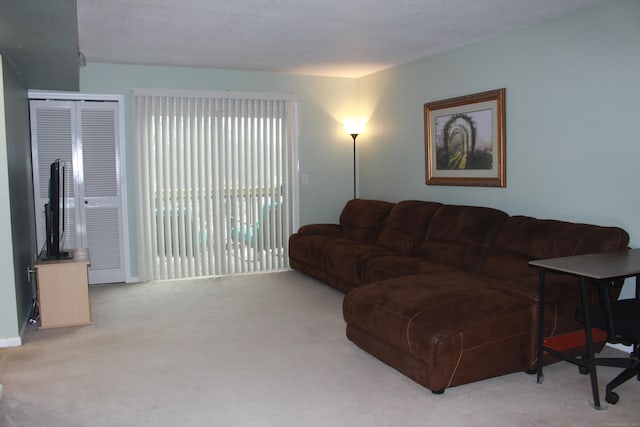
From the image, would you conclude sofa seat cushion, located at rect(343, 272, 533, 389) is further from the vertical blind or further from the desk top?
the vertical blind

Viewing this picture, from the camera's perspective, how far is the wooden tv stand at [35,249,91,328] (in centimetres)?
423

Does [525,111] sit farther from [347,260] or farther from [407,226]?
[347,260]

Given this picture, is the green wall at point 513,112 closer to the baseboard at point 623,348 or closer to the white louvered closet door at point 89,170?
the white louvered closet door at point 89,170

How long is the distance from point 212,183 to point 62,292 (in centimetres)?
223

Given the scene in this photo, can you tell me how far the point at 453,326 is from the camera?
2906mm

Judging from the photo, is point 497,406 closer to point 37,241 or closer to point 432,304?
point 432,304

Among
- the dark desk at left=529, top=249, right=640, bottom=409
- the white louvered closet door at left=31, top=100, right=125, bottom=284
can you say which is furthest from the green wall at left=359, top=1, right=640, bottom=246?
the white louvered closet door at left=31, top=100, right=125, bottom=284

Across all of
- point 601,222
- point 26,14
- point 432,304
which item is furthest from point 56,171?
point 601,222

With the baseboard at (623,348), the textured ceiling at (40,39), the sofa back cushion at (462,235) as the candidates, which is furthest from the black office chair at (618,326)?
the textured ceiling at (40,39)

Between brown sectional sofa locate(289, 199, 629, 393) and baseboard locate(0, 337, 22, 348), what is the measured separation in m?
2.39

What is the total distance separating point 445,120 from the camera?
205 inches

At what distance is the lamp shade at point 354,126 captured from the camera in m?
6.72

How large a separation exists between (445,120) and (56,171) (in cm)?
357

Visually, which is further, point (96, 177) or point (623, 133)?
point (96, 177)
